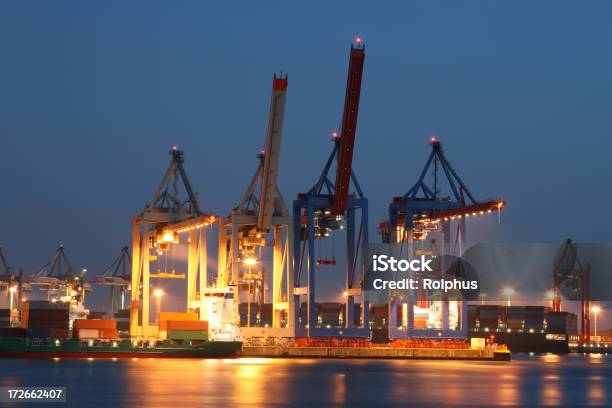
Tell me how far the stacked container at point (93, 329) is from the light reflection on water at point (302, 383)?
5.42m

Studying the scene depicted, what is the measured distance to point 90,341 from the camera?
82.6 meters

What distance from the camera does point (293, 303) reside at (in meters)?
91.9

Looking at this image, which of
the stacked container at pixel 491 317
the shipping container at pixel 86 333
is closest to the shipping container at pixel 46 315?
the shipping container at pixel 86 333

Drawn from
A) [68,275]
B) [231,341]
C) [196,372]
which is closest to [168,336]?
[231,341]

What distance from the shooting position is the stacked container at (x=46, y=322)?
81.4 metres

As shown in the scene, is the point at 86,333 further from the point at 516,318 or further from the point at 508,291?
the point at 516,318

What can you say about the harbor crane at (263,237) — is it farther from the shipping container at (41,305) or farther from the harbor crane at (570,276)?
the harbor crane at (570,276)

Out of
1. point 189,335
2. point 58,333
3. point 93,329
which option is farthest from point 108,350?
point 189,335

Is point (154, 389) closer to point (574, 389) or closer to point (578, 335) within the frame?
point (574, 389)

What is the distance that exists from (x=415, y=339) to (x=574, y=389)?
34849 mm

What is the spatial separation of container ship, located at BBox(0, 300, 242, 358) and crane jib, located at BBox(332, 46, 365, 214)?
1403 centimetres

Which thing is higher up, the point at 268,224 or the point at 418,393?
the point at 268,224

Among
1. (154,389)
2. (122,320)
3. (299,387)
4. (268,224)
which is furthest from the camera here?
(122,320)

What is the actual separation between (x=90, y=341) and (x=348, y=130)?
24.5 metres
